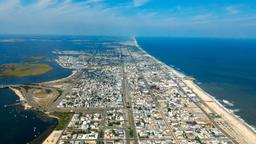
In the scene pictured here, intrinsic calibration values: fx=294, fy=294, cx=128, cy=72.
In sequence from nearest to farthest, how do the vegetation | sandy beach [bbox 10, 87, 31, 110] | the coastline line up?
the coastline
the vegetation
sandy beach [bbox 10, 87, 31, 110]

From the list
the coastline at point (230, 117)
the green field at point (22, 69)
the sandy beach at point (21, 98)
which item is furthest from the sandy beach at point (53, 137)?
the green field at point (22, 69)

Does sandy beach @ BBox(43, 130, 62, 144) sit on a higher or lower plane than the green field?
lower

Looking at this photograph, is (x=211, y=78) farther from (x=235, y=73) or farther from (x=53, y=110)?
(x=53, y=110)

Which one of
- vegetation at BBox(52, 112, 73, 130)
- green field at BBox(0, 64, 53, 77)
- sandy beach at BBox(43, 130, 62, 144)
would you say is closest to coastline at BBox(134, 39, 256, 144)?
sandy beach at BBox(43, 130, 62, 144)

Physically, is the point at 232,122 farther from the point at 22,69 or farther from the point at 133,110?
the point at 22,69

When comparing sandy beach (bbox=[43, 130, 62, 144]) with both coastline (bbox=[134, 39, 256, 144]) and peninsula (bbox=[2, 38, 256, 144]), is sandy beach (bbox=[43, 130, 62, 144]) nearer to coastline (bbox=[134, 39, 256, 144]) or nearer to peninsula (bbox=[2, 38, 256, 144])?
peninsula (bbox=[2, 38, 256, 144])

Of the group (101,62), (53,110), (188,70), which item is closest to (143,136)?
(53,110)
